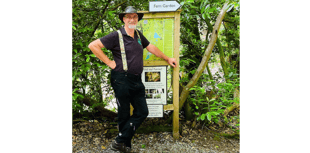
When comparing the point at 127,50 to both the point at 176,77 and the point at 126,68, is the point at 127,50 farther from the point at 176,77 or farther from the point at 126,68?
the point at 176,77

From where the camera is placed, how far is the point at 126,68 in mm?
2695

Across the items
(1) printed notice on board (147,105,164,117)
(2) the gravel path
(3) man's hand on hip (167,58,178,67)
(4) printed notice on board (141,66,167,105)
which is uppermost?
(3) man's hand on hip (167,58,178,67)

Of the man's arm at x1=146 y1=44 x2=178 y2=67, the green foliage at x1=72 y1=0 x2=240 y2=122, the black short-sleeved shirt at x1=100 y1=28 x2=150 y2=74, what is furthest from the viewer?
the green foliage at x1=72 y1=0 x2=240 y2=122

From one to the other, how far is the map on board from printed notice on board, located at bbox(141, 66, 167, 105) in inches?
6.8

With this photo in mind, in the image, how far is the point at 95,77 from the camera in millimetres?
3742

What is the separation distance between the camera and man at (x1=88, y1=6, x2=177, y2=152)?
2.68 m

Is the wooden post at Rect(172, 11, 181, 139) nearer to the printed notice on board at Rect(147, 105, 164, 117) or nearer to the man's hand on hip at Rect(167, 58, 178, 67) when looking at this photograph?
the man's hand on hip at Rect(167, 58, 178, 67)

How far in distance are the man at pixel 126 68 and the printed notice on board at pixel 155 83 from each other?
15.0 inches

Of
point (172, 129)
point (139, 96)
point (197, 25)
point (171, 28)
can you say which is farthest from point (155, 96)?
point (197, 25)

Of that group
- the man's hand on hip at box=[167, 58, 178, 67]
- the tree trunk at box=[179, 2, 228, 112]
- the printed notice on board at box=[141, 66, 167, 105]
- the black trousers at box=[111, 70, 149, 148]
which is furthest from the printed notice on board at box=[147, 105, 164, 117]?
the man's hand on hip at box=[167, 58, 178, 67]

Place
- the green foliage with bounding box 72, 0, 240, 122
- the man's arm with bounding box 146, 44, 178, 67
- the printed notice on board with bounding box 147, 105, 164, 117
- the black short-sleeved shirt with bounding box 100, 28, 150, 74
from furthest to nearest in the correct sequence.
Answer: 1. the printed notice on board with bounding box 147, 105, 164, 117
2. the green foliage with bounding box 72, 0, 240, 122
3. the man's arm with bounding box 146, 44, 178, 67
4. the black short-sleeved shirt with bounding box 100, 28, 150, 74

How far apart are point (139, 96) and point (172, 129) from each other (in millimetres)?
1090

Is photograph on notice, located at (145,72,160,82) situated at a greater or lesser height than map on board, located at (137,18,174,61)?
lesser

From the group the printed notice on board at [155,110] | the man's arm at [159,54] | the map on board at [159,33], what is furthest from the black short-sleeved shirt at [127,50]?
the printed notice on board at [155,110]
